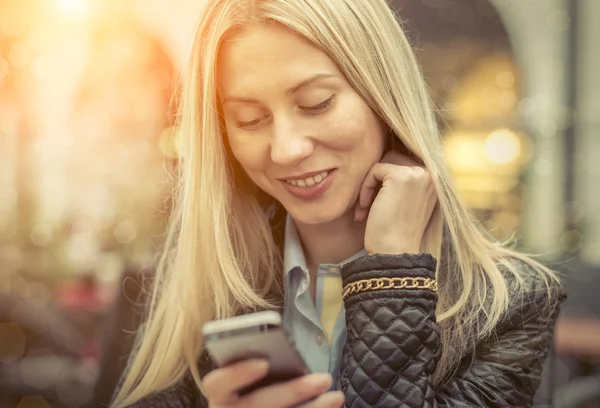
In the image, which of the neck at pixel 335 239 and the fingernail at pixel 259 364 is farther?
the neck at pixel 335 239

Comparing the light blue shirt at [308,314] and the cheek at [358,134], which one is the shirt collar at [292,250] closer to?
the light blue shirt at [308,314]

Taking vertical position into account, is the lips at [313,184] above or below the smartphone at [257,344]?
above

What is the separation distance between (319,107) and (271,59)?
2.8 inches

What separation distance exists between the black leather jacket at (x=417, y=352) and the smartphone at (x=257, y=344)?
0.09 m

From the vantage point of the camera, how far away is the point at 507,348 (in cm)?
67

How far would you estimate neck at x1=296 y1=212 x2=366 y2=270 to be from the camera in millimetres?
729

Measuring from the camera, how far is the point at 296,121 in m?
0.62

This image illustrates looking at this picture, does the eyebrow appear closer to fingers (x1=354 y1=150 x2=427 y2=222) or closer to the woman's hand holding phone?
fingers (x1=354 y1=150 x2=427 y2=222)

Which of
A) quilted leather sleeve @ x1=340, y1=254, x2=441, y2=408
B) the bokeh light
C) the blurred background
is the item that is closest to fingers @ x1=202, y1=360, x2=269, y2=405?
quilted leather sleeve @ x1=340, y1=254, x2=441, y2=408

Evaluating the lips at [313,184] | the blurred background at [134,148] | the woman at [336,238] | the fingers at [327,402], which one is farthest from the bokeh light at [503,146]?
the fingers at [327,402]

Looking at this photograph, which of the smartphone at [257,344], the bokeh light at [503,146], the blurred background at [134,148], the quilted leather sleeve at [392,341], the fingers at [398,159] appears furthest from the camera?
the bokeh light at [503,146]

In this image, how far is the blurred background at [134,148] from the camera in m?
1.44

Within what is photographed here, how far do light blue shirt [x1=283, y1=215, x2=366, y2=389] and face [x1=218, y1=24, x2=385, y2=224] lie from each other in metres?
Result: 0.08

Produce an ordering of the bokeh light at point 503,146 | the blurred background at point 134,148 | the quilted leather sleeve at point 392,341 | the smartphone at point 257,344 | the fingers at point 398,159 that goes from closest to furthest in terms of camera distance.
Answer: the smartphone at point 257,344, the quilted leather sleeve at point 392,341, the fingers at point 398,159, the blurred background at point 134,148, the bokeh light at point 503,146
